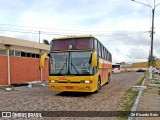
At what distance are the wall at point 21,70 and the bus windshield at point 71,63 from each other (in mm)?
8842

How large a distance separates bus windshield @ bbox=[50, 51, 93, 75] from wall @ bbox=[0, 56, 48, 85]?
29.0 ft

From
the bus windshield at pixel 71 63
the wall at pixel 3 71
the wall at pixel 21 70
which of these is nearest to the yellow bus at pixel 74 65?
the bus windshield at pixel 71 63

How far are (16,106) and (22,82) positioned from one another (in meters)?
13.8

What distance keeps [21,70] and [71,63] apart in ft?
37.9

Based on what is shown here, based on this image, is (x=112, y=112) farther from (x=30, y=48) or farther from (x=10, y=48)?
(x=30, y=48)

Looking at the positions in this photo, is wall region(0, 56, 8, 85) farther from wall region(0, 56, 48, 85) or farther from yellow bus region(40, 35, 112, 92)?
yellow bus region(40, 35, 112, 92)

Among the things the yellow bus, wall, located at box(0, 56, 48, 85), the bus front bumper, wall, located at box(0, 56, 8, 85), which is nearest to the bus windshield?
the yellow bus

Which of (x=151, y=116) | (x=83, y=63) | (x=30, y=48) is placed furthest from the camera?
(x=30, y=48)

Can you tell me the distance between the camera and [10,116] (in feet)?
28.4

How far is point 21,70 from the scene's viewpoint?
24.1m

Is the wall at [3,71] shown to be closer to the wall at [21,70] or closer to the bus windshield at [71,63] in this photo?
the wall at [21,70]

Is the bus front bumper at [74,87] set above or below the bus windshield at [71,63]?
below

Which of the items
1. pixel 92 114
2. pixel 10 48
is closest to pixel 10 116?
pixel 92 114

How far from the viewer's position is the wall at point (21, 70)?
2153 centimetres
